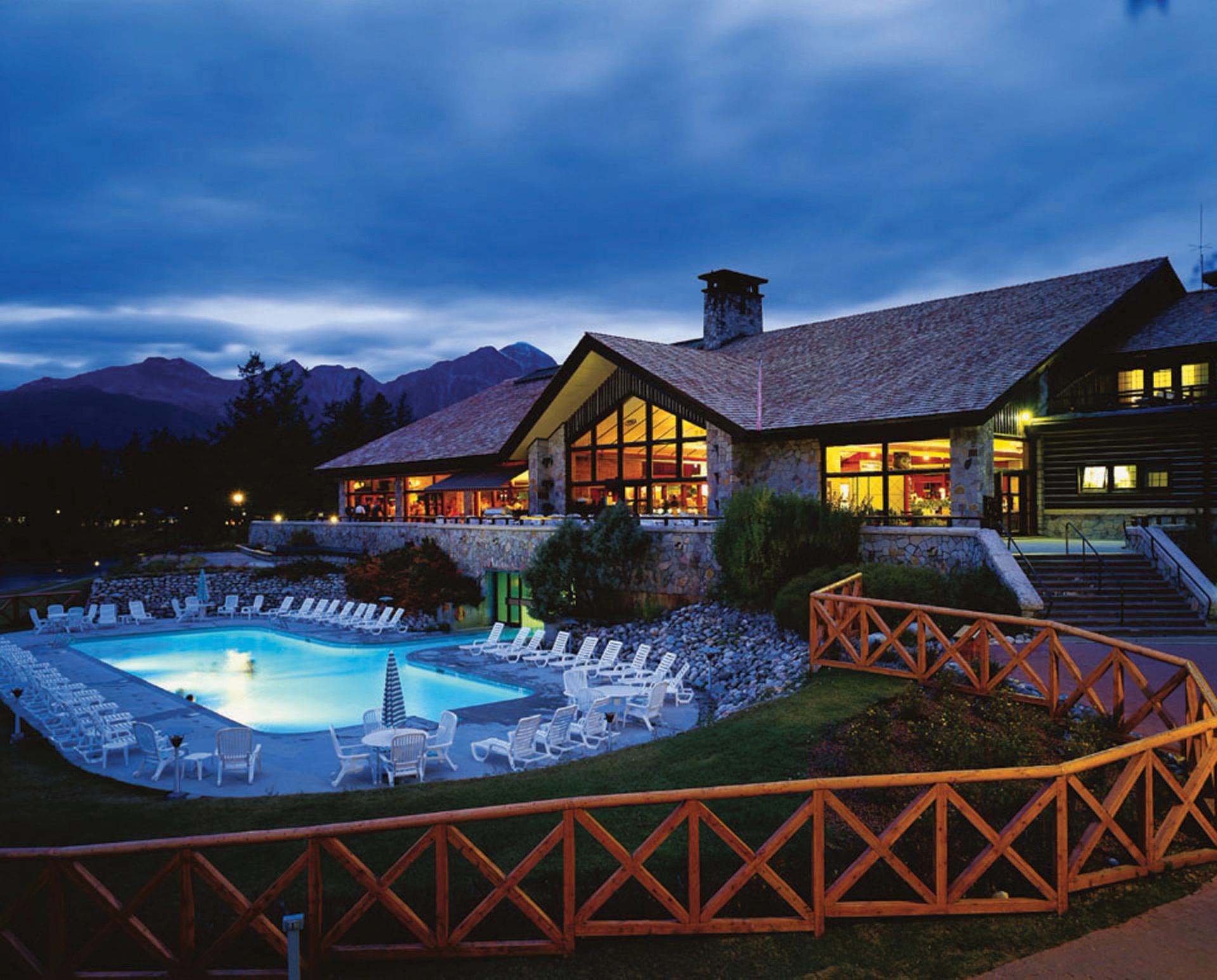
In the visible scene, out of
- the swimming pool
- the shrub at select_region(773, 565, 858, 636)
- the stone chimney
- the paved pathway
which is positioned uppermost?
the stone chimney

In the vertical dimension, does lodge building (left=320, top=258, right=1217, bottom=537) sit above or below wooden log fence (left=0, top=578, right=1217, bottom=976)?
above

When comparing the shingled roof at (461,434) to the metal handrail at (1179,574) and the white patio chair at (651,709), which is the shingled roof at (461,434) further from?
the metal handrail at (1179,574)

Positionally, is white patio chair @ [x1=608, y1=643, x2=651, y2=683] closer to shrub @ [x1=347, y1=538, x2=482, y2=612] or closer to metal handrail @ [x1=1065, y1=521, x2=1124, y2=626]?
metal handrail @ [x1=1065, y1=521, x2=1124, y2=626]

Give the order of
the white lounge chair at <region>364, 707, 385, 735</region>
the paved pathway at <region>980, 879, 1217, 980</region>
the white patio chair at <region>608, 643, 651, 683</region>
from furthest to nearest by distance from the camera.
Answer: the white patio chair at <region>608, 643, 651, 683</region>, the white lounge chair at <region>364, 707, 385, 735</region>, the paved pathway at <region>980, 879, 1217, 980</region>

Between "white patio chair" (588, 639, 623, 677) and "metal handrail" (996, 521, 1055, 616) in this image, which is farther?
"white patio chair" (588, 639, 623, 677)

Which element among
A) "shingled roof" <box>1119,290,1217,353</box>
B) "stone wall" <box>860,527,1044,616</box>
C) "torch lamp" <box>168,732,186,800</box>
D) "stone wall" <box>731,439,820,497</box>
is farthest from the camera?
"stone wall" <box>731,439,820,497</box>

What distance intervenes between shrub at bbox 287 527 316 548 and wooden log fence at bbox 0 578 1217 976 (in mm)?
32078

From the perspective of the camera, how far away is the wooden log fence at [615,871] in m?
5.76

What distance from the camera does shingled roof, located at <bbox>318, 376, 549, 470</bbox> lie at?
34.8 metres

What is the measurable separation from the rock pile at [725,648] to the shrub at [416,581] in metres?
7.14

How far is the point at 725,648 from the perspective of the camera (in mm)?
18797

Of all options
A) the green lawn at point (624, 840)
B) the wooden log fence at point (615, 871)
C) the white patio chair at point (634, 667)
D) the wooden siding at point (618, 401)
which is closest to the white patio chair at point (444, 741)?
the green lawn at point (624, 840)

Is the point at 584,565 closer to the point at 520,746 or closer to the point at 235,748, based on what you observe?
the point at 520,746

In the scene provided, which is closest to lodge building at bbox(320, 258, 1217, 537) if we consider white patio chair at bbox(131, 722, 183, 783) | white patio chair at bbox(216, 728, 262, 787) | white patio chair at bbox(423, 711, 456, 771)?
white patio chair at bbox(423, 711, 456, 771)
